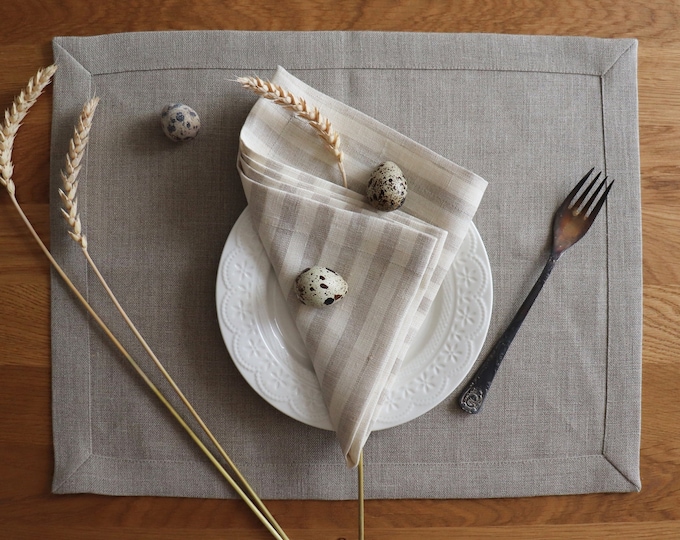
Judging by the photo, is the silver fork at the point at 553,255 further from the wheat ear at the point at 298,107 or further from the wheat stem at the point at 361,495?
the wheat ear at the point at 298,107

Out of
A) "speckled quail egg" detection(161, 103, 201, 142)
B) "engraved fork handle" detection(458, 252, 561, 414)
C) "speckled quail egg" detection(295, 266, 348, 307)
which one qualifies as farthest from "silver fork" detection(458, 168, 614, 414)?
"speckled quail egg" detection(161, 103, 201, 142)

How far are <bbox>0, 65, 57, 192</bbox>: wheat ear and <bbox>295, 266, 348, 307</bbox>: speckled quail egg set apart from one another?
16.4 inches

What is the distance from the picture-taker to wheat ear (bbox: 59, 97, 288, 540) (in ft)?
2.32

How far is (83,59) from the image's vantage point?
77 centimetres

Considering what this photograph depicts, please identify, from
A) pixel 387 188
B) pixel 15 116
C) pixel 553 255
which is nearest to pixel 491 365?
pixel 553 255

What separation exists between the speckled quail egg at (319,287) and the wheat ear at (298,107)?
5.9 inches

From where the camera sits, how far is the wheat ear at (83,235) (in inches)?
27.8

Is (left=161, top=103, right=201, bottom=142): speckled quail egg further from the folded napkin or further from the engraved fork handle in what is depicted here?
the engraved fork handle

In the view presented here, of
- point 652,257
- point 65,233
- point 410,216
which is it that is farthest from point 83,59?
point 652,257

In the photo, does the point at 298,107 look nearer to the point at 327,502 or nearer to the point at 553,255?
the point at 553,255

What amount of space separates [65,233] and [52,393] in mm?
224

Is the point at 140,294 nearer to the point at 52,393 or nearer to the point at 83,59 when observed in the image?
the point at 52,393

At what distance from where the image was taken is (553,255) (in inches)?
29.4

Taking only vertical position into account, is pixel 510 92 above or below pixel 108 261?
above
